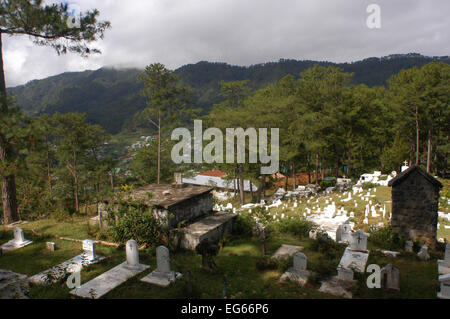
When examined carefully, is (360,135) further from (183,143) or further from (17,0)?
(17,0)

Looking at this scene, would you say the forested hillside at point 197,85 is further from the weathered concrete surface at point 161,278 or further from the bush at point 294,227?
the weathered concrete surface at point 161,278

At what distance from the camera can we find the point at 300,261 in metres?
7.89

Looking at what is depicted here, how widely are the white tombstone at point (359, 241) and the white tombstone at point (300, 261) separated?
94.5 inches

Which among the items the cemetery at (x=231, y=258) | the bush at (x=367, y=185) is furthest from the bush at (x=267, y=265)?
the bush at (x=367, y=185)

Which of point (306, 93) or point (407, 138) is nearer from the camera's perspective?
point (306, 93)

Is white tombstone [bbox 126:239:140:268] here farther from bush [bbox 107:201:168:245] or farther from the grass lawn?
bush [bbox 107:201:168:245]

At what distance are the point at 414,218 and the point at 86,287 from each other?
1062 centimetres

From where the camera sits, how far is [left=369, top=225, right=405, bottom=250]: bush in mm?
9716

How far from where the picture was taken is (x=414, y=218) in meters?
9.71

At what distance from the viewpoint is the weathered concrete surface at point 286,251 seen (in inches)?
357

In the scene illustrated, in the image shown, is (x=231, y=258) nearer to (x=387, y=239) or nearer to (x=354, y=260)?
(x=354, y=260)

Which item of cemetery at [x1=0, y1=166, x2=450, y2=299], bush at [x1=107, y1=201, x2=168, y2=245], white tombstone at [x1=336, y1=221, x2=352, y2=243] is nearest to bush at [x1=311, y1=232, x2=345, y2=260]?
cemetery at [x1=0, y1=166, x2=450, y2=299]
